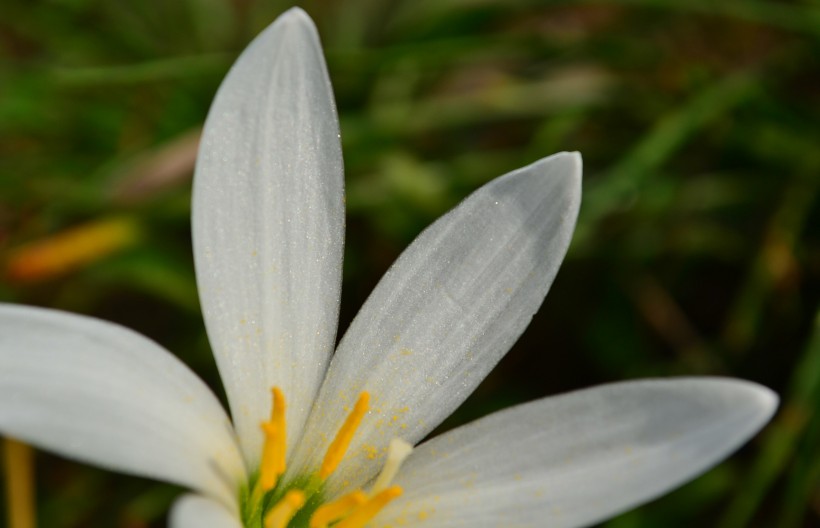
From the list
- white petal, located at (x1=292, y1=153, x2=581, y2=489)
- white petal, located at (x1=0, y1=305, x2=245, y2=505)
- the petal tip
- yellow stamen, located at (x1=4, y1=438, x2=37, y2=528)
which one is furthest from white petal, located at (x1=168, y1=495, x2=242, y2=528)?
yellow stamen, located at (x1=4, y1=438, x2=37, y2=528)

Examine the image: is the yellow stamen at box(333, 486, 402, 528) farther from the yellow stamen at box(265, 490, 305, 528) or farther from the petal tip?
the petal tip

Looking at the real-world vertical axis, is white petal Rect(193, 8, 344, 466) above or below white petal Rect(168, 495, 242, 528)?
above

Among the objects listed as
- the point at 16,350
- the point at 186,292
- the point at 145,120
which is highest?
the point at 16,350

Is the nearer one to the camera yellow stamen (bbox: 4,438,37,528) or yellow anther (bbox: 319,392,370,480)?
yellow anther (bbox: 319,392,370,480)

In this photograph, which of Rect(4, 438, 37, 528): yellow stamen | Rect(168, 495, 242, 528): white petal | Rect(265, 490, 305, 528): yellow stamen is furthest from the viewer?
Rect(4, 438, 37, 528): yellow stamen

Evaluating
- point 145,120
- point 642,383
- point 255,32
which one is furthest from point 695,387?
point 255,32

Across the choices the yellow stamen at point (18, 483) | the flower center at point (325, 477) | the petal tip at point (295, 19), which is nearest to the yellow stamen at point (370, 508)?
the flower center at point (325, 477)

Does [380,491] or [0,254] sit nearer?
[380,491]

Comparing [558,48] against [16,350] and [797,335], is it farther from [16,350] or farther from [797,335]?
[16,350]
